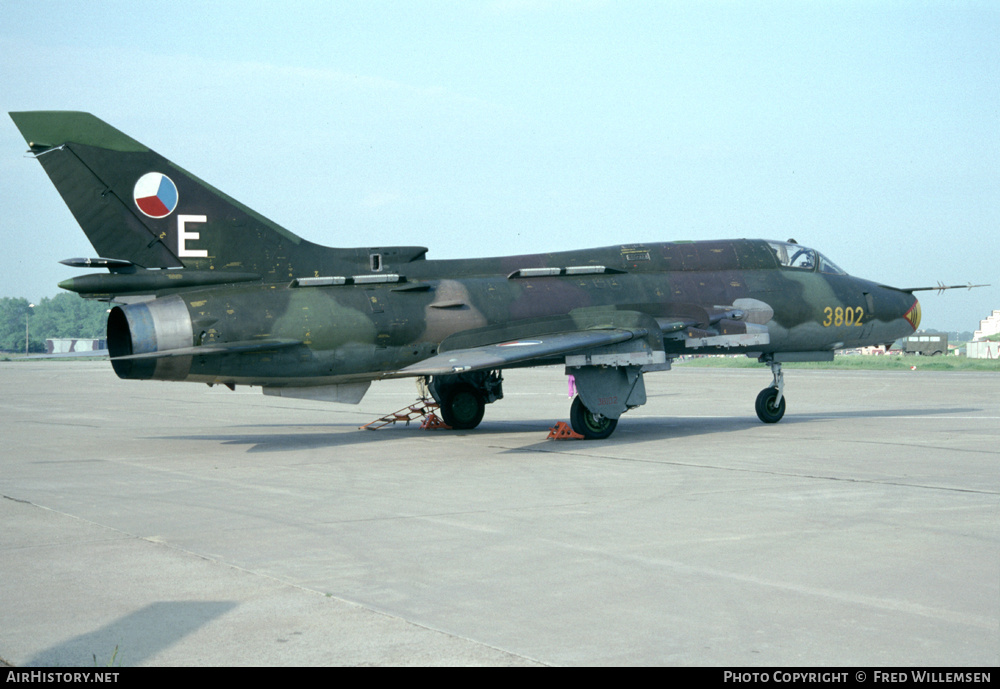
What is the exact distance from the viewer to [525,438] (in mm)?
16906

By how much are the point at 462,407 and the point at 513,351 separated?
13.8 ft

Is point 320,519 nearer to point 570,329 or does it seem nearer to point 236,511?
point 236,511

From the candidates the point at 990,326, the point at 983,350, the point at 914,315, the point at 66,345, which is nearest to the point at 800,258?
the point at 914,315

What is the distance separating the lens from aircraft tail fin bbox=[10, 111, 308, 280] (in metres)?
14.8

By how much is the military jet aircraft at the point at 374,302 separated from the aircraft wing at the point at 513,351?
45mm

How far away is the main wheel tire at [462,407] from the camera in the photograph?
18922 millimetres

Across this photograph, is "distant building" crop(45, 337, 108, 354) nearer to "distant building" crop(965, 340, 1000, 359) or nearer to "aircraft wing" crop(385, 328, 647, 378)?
"distant building" crop(965, 340, 1000, 359)

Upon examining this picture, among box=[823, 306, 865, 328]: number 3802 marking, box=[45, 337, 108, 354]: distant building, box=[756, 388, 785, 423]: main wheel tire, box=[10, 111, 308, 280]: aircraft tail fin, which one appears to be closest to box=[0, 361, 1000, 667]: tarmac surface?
box=[756, 388, 785, 423]: main wheel tire

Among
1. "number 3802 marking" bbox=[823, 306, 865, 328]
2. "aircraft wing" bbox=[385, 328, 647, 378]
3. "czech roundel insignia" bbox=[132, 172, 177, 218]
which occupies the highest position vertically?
"czech roundel insignia" bbox=[132, 172, 177, 218]

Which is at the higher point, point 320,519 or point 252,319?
point 252,319

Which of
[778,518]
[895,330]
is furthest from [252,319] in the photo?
[895,330]

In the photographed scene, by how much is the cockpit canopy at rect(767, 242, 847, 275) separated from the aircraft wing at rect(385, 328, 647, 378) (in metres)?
4.81

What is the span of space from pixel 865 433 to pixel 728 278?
3.94m

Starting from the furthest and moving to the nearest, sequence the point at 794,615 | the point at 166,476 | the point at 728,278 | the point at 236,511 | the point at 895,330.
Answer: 1. the point at 895,330
2. the point at 728,278
3. the point at 166,476
4. the point at 236,511
5. the point at 794,615
